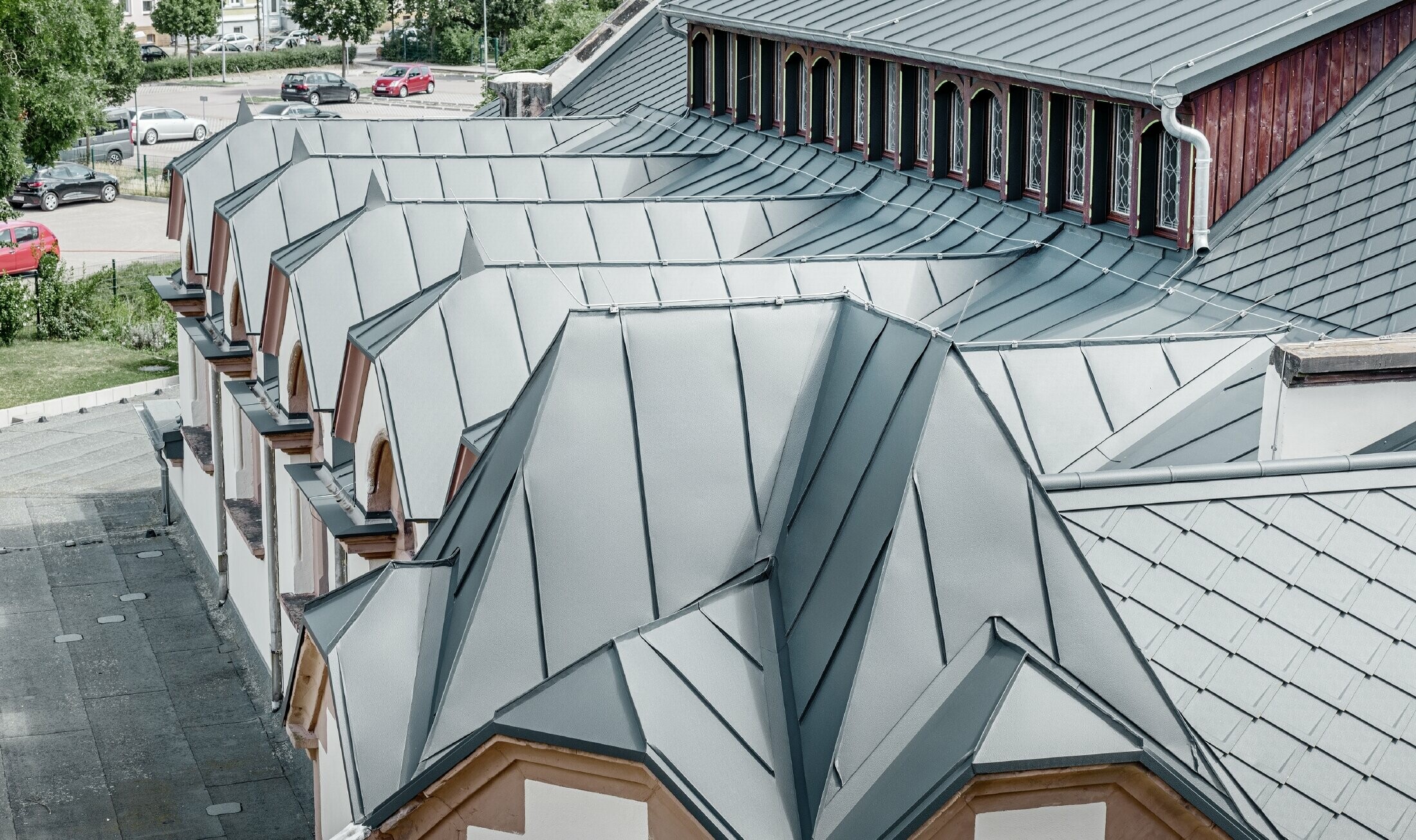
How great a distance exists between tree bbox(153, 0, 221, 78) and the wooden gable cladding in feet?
278

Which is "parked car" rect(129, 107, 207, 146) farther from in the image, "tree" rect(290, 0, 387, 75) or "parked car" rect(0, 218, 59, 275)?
"parked car" rect(0, 218, 59, 275)

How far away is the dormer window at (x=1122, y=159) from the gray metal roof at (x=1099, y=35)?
71cm

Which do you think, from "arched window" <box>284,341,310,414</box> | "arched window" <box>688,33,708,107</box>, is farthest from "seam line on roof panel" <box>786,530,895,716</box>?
"arched window" <box>688,33,708,107</box>

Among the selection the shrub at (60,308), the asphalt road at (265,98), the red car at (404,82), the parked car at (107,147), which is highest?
the red car at (404,82)

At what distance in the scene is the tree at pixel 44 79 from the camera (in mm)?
47125

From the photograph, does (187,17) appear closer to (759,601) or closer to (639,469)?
(639,469)

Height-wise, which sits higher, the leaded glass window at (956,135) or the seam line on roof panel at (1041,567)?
the leaded glass window at (956,135)

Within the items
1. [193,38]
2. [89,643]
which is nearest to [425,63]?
[193,38]

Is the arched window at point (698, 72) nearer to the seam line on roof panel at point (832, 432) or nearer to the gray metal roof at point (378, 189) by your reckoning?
the gray metal roof at point (378, 189)

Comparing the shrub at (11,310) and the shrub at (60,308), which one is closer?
the shrub at (11,310)

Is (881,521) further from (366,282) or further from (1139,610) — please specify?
(366,282)

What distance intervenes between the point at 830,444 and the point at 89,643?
59.7ft

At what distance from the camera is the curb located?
4006 centimetres

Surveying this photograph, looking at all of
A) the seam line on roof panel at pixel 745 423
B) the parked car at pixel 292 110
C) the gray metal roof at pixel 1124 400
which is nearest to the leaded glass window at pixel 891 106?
the gray metal roof at pixel 1124 400
